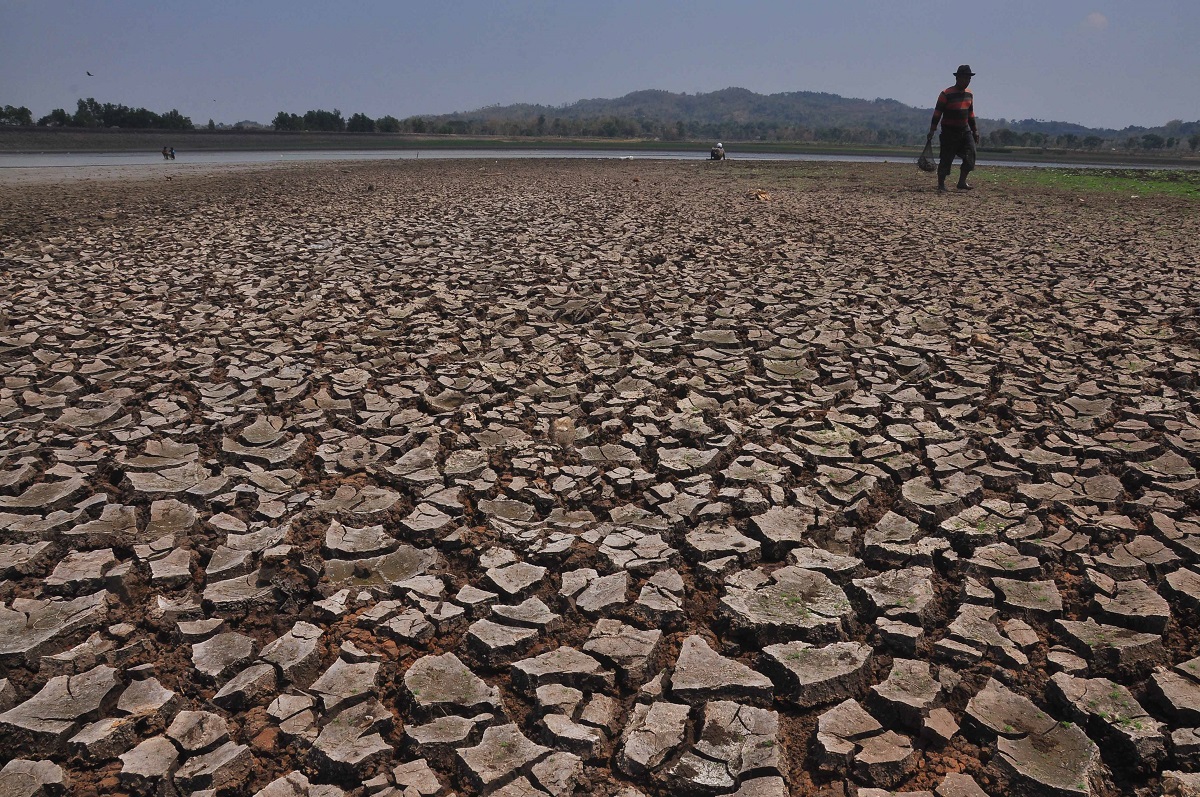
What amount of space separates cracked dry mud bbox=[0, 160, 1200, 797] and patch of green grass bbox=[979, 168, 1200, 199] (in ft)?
32.9

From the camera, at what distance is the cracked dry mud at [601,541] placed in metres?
1.83

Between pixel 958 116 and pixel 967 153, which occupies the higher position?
pixel 958 116

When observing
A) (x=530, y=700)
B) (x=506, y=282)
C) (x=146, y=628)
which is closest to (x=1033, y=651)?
(x=530, y=700)

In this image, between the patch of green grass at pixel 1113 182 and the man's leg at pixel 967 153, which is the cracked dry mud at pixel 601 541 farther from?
the patch of green grass at pixel 1113 182

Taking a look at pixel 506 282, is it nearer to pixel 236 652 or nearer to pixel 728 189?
pixel 236 652

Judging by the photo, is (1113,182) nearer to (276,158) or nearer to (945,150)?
(945,150)

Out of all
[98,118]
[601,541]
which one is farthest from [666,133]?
[601,541]

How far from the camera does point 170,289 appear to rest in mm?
6402

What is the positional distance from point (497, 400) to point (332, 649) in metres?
1.99

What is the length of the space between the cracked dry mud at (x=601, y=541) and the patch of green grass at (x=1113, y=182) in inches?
395

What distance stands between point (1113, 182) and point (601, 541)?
18.0m

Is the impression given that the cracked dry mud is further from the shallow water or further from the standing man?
the shallow water

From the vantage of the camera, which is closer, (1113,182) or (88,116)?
(1113,182)

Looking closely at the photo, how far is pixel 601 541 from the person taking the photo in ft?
8.91
